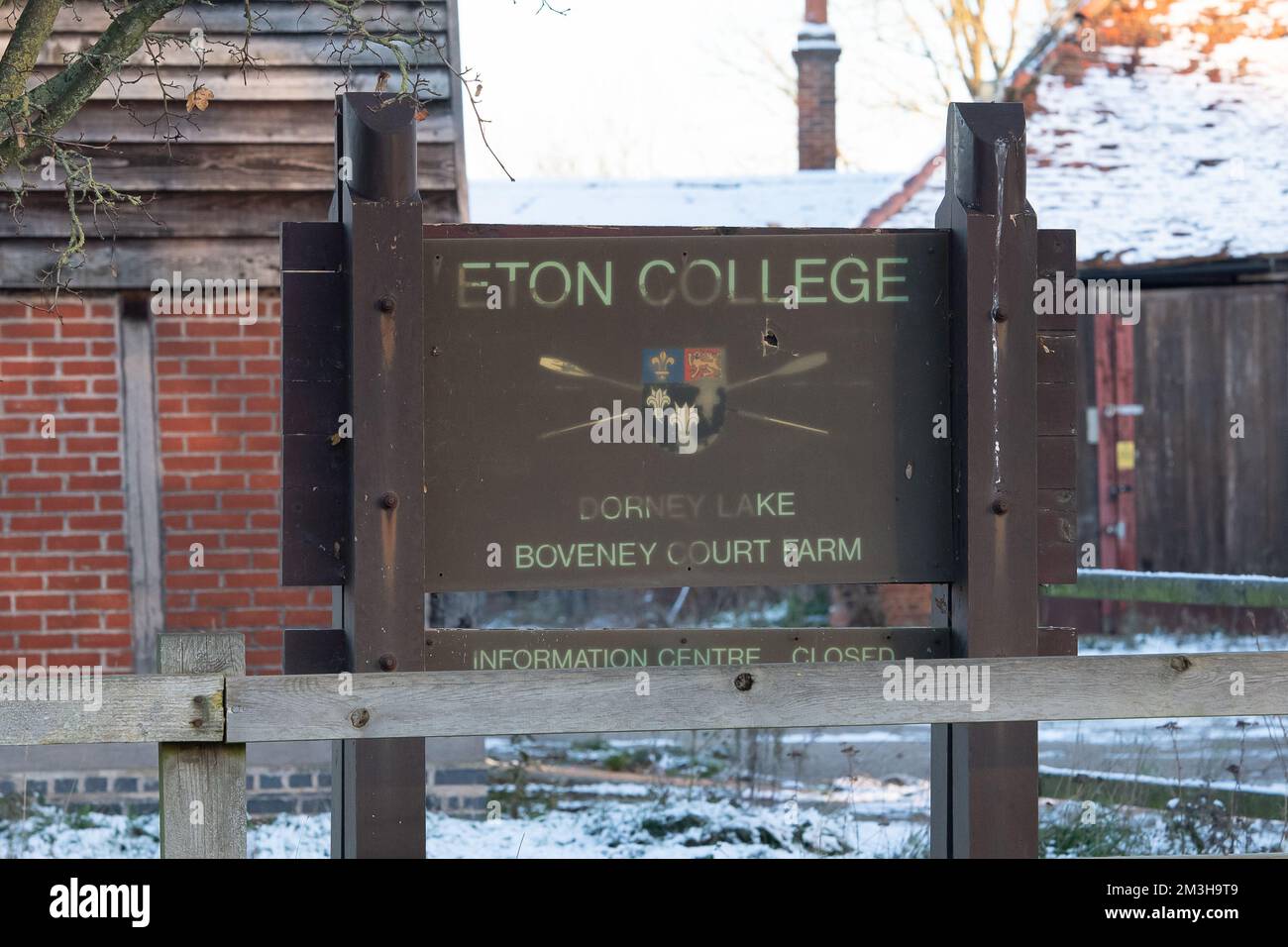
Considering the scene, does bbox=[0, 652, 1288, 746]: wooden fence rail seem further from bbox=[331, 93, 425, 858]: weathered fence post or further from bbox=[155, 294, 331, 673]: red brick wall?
bbox=[155, 294, 331, 673]: red brick wall

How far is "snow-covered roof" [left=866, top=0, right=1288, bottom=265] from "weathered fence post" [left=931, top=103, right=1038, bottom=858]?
864 centimetres

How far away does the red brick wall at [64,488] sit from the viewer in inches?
254

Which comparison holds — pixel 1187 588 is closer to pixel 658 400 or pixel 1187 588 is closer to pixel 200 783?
pixel 658 400

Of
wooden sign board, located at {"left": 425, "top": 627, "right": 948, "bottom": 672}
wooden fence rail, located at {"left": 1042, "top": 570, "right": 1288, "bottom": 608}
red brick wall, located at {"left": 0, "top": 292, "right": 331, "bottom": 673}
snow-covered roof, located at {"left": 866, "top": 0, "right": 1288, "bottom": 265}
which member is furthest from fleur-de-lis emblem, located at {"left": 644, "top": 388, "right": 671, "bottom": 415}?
snow-covered roof, located at {"left": 866, "top": 0, "right": 1288, "bottom": 265}

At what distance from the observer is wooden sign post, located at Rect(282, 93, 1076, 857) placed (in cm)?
356

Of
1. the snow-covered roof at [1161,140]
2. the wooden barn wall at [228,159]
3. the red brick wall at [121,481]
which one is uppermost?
the snow-covered roof at [1161,140]

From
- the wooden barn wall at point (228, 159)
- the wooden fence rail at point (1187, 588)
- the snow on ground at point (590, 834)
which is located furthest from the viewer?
the wooden barn wall at point (228, 159)

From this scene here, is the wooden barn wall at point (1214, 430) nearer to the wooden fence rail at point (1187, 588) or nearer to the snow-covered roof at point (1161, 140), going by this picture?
the snow-covered roof at point (1161, 140)

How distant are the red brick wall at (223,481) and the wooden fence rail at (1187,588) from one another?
360cm

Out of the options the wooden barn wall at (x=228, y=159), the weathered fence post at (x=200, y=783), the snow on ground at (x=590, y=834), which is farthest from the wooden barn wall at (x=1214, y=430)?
the weathered fence post at (x=200, y=783)

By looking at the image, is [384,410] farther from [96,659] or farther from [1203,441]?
[1203,441]

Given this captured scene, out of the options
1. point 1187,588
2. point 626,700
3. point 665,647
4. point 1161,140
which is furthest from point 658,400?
point 1161,140

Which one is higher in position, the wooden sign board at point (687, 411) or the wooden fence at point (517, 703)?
the wooden sign board at point (687, 411)

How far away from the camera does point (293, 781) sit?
6.46 m
